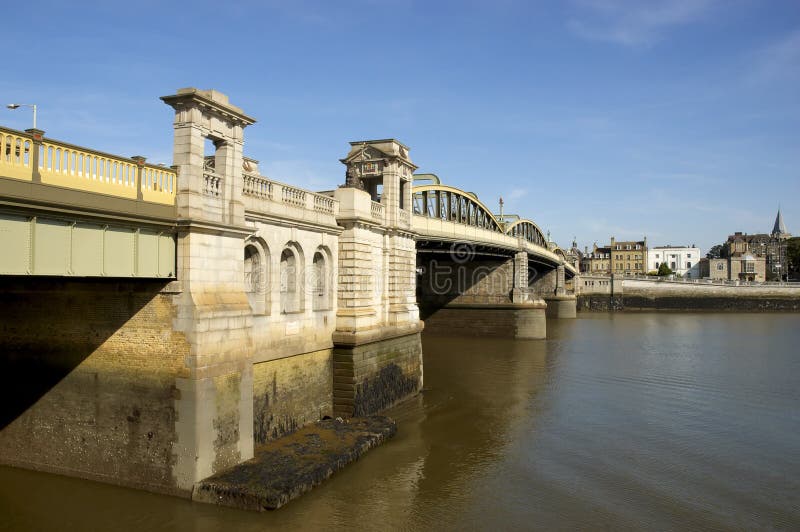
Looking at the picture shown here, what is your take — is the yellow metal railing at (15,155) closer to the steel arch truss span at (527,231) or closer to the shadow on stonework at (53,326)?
the shadow on stonework at (53,326)

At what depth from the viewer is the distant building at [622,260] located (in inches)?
5901

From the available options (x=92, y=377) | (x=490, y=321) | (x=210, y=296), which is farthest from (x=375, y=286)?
(x=490, y=321)

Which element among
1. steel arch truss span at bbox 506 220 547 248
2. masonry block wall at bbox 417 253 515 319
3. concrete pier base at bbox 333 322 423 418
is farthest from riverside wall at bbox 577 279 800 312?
concrete pier base at bbox 333 322 423 418

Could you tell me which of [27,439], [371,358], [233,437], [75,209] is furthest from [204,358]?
[371,358]

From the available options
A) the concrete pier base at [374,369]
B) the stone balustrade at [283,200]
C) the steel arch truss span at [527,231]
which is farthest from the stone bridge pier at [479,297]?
the stone balustrade at [283,200]

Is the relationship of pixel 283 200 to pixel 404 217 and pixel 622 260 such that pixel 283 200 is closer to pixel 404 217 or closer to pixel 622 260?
pixel 404 217

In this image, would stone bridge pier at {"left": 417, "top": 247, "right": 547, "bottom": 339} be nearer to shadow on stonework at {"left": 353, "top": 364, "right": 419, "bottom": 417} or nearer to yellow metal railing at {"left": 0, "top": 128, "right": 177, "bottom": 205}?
shadow on stonework at {"left": 353, "top": 364, "right": 419, "bottom": 417}

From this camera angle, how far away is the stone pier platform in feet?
42.5

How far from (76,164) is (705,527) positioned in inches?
604

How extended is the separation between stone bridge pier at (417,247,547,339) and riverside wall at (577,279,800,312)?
157 feet

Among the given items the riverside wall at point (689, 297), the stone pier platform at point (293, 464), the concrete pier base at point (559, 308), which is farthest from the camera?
the riverside wall at point (689, 297)

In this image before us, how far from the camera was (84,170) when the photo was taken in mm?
11852

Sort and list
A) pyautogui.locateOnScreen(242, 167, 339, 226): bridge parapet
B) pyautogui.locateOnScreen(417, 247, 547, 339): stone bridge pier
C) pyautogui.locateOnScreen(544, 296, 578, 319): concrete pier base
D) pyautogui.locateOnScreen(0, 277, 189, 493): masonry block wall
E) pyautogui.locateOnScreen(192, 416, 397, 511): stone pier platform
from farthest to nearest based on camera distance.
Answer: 1. pyautogui.locateOnScreen(544, 296, 578, 319): concrete pier base
2. pyautogui.locateOnScreen(417, 247, 547, 339): stone bridge pier
3. pyautogui.locateOnScreen(242, 167, 339, 226): bridge parapet
4. pyautogui.locateOnScreen(0, 277, 189, 493): masonry block wall
5. pyautogui.locateOnScreen(192, 416, 397, 511): stone pier platform

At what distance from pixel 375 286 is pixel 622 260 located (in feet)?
462
